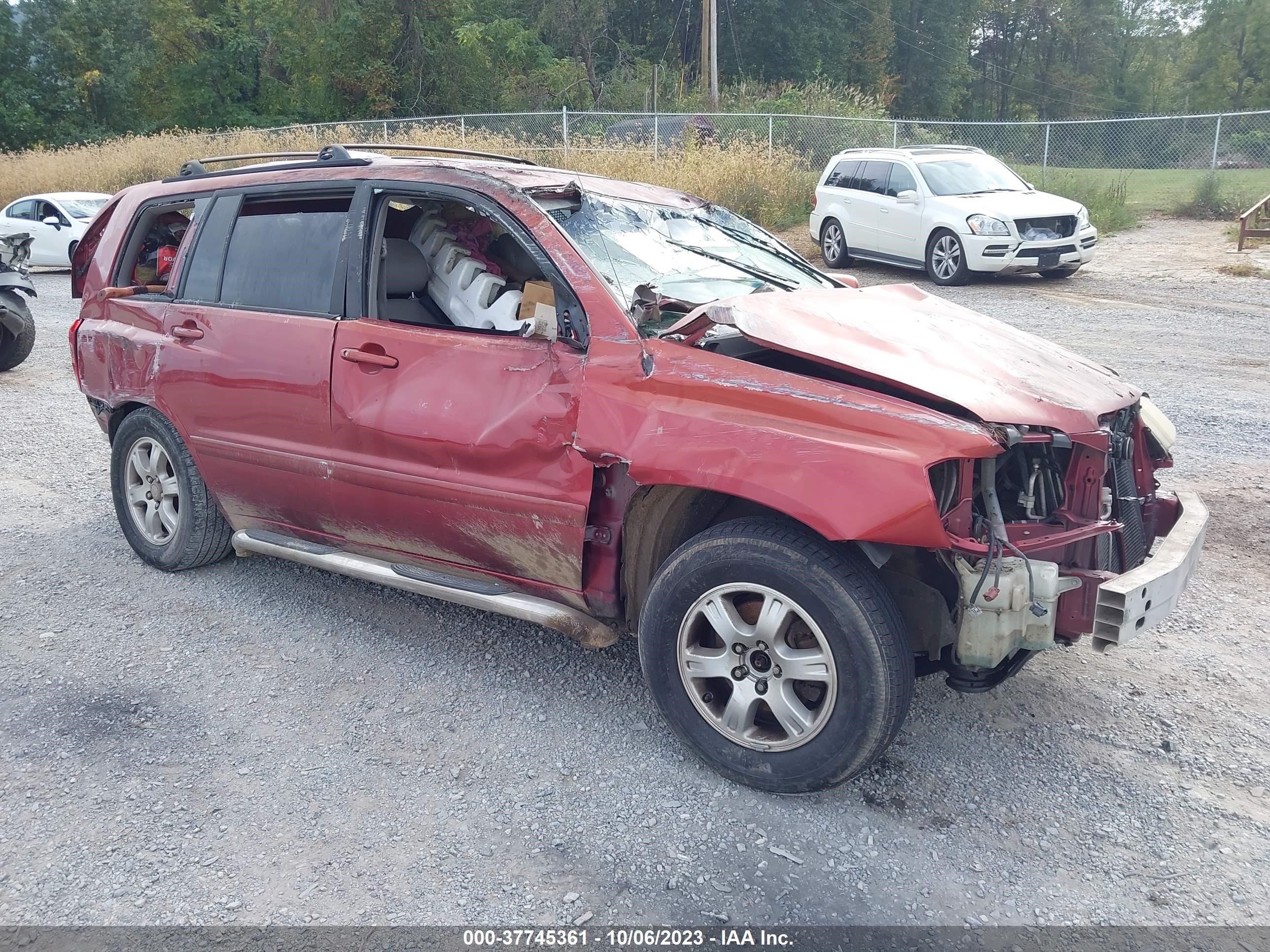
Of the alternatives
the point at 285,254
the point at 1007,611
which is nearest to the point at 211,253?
the point at 285,254

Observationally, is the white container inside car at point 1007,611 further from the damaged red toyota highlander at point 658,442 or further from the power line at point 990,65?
the power line at point 990,65

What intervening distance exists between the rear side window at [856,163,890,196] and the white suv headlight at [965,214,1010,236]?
1.78m

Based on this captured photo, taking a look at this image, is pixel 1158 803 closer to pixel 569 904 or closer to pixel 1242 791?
pixel 1242 791

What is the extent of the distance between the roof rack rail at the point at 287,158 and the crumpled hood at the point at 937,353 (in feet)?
6.16

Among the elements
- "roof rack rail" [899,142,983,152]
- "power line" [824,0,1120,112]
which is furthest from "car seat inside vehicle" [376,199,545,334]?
"power line" [824,0,1120,112]

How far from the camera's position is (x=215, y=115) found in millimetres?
44062

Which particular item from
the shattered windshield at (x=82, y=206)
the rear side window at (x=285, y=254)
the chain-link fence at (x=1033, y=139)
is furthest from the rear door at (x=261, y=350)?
the shattered windshield at (x=82, y=206)

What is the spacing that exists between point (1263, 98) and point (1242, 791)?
2392 inches

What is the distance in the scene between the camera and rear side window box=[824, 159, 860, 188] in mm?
15664

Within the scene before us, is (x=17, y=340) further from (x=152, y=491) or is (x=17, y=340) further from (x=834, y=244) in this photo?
(x=834, y=244)

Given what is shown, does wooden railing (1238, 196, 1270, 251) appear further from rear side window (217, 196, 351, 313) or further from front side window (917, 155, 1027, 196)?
rear side window (217, 196, 351, 313)

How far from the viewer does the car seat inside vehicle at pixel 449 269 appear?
13.2ft

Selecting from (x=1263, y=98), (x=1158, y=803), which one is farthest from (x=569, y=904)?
(x=1263, y=98)

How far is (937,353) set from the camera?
11.1 ft
